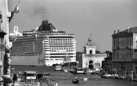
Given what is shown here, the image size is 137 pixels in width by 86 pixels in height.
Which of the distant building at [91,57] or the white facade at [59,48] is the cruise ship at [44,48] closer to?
the white facade at [59,48]

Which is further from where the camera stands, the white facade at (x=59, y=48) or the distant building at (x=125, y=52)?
the white facade at (x=59, y=48)

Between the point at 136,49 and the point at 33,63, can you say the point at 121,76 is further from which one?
the point at 33,63

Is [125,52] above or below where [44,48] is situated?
below

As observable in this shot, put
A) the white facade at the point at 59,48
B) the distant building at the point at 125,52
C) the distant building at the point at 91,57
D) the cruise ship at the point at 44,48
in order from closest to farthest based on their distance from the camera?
1. the distant building at the point at 125,52
2. the distant building at the point at 91,57
3. the white facade at the point at 59,48
4. the cruise ship at the point at 44,48

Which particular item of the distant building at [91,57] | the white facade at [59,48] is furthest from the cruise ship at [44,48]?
the distant building at [91,57]

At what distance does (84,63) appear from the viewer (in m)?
165

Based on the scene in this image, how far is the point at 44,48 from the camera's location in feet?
622

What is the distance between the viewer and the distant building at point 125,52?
10225cm

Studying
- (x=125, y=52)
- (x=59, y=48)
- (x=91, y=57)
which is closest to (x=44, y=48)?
(x=59, y=48)

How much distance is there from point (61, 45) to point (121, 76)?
9476 cm

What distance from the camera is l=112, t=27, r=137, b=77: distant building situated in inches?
4026

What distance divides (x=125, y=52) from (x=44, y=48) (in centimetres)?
8343

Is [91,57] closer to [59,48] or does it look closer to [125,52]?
[59,48]

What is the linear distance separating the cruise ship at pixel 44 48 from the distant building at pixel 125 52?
227 ft
